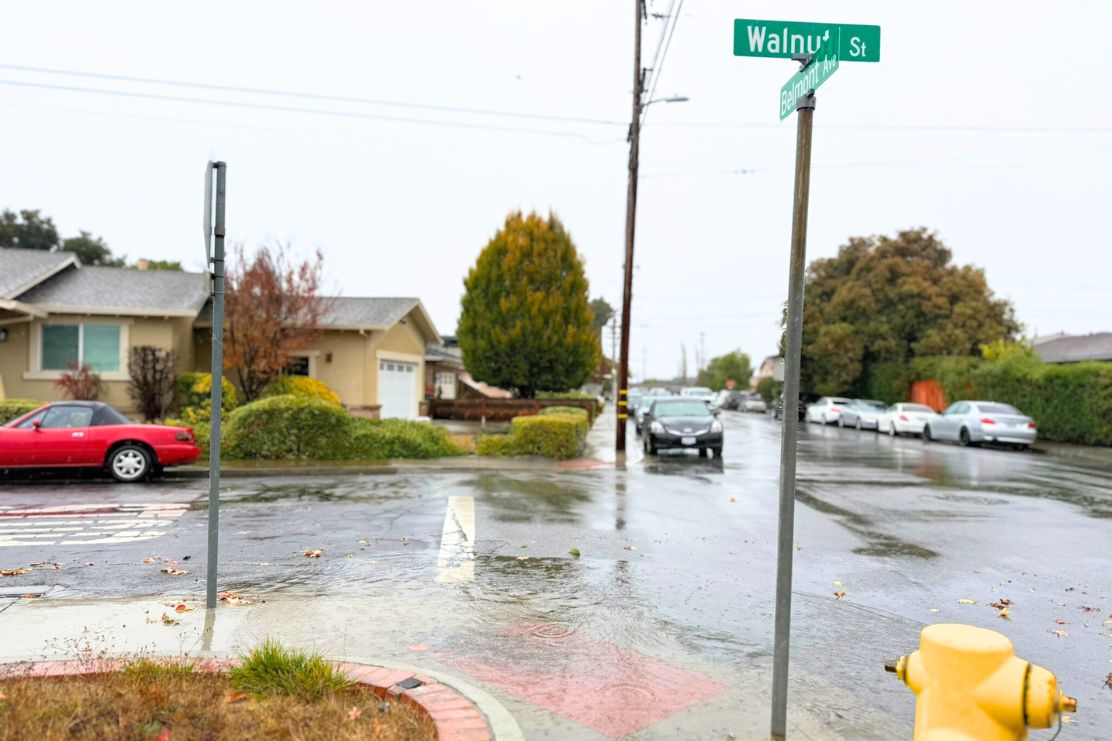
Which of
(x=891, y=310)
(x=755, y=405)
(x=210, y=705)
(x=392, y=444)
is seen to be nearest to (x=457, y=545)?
(x=210, y=705)

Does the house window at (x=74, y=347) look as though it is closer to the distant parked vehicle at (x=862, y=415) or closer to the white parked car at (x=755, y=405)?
the distant parked vehicle at (x=862, y=415)

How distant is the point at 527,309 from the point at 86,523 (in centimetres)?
2404

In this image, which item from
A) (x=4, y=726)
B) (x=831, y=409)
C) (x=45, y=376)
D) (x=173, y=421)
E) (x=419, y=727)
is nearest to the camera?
(x=4, y=726)

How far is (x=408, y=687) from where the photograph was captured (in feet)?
13.7

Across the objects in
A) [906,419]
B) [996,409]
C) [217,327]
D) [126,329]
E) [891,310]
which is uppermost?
[891,310]

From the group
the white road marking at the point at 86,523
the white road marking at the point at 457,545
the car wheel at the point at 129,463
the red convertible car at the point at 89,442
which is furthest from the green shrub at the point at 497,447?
the white road marking at the point at 86,523

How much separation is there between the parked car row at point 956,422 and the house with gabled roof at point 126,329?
60.0ft

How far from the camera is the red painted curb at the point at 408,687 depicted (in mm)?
3732

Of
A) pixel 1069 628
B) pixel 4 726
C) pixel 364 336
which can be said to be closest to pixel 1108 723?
pixel 1069 628

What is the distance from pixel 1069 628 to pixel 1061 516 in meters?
6.02

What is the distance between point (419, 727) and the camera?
12.1 ft

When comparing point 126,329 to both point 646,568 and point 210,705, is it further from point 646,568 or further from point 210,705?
point 210,705

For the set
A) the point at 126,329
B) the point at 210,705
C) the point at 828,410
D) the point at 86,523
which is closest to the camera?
the point at 210,705

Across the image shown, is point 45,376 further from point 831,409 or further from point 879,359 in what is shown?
point 879,359
